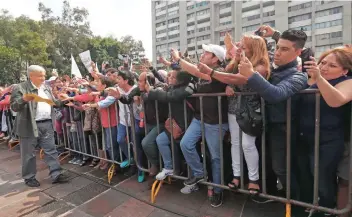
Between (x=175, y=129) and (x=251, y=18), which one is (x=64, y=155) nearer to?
(x=175, y=129)

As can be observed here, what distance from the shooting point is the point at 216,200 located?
→ 117 inches

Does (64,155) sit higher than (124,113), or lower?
lower

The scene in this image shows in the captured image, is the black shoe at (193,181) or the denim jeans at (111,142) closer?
the black shoe at (193,181)

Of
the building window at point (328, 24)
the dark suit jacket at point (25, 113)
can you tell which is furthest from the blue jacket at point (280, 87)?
the building window at point (328, 24)

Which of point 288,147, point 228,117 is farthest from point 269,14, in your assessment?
point 288,147

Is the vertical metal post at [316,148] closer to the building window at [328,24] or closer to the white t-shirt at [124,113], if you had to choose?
the white t-shirt at [124,113]

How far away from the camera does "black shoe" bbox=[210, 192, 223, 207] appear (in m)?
2.96

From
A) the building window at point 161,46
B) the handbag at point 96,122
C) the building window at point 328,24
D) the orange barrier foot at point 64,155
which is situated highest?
the building window at point 161,46

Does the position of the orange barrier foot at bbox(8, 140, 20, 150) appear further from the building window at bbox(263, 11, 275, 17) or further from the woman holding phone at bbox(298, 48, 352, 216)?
the building window at bbox(263, 11, 275, 17)

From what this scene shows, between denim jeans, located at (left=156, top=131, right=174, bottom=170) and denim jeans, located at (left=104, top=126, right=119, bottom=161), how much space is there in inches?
44.6

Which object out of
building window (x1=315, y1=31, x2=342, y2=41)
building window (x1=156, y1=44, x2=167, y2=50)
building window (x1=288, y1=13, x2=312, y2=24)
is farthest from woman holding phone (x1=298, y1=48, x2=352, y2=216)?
building window (x1=156, y1=44, x2=167, y2=50)

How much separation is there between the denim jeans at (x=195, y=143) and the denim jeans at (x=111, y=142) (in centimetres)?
161

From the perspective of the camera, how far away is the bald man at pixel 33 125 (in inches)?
159

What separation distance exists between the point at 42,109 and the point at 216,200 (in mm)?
3253
